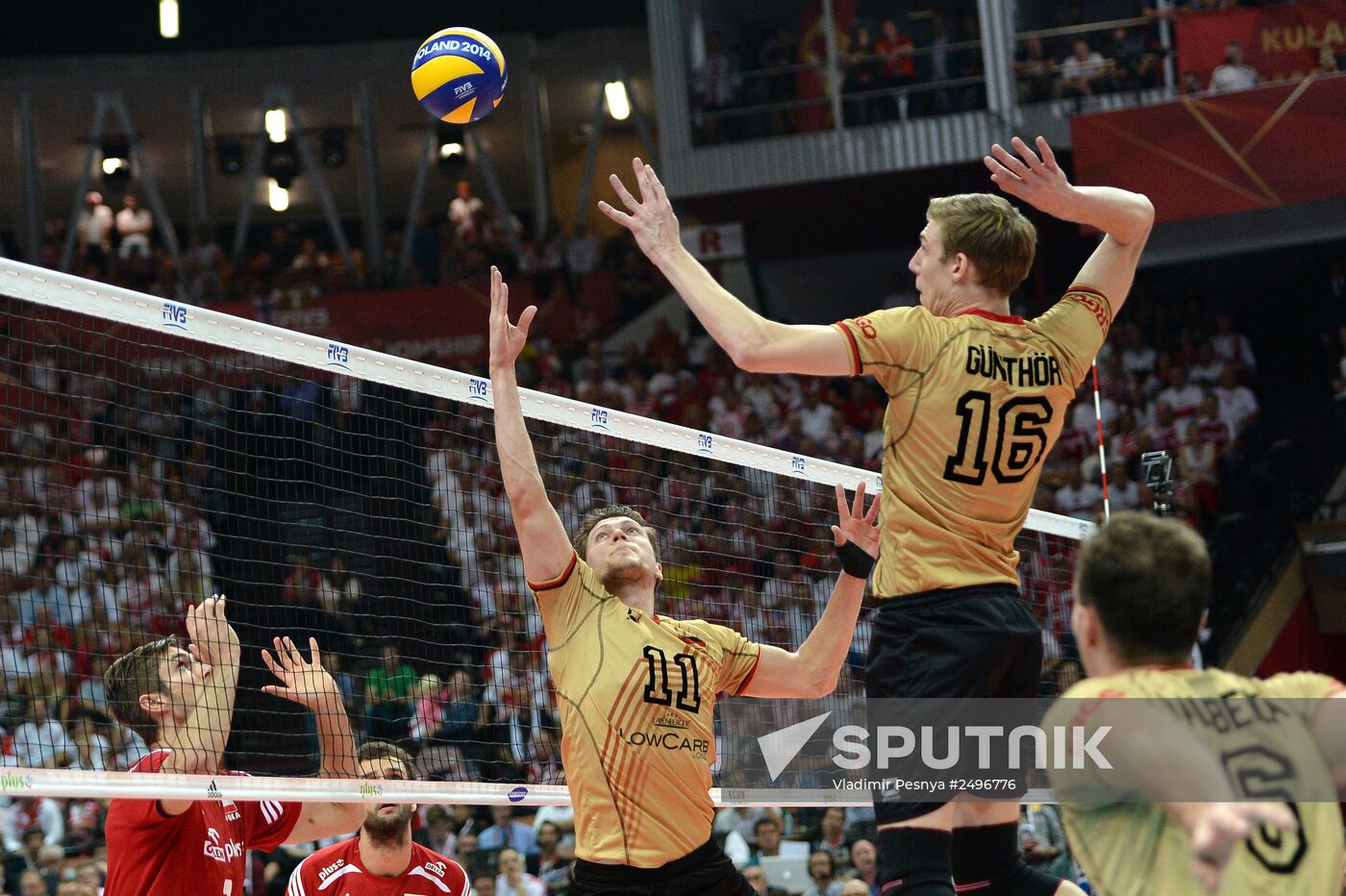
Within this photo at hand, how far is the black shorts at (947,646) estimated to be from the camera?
15.3ft

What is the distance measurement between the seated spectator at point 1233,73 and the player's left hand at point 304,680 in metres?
16.2

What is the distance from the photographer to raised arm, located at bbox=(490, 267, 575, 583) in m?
5.72

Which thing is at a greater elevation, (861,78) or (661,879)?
(861,78)

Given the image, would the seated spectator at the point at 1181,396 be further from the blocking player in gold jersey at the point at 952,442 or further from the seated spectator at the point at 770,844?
the blocking player in gold jersey at the point at 952,442

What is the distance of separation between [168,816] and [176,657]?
0.63 meters

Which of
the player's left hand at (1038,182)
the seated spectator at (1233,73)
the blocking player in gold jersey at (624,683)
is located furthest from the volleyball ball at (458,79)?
the seated spectator at (1233,73)

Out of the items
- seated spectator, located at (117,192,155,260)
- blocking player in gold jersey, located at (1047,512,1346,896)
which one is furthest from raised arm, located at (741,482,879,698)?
seated spectator, located at (117,192,155,260)

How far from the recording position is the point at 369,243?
31.2 meters

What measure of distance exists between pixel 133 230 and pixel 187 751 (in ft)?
80.3

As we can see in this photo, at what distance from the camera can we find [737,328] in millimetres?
4637

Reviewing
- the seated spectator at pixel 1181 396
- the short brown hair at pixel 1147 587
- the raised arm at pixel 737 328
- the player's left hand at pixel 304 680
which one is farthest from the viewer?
the seated spectator at pixel 1181 396

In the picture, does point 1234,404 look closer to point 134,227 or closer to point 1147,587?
point 1147,587

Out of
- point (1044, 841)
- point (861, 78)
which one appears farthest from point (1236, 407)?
point (1044, 841)

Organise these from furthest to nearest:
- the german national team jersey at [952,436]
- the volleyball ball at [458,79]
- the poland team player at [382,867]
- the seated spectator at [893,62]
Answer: the seated spectator at [893,62], the volleyball ball at [458,79], the poland team player at [382,867], the german national team jersey at [952,436]
